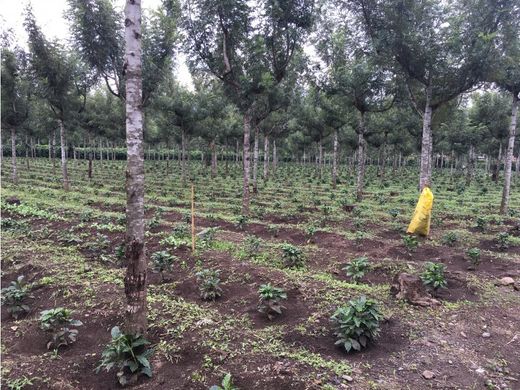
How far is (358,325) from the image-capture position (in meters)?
4.10

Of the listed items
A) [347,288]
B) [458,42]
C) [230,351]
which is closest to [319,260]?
[347,288]

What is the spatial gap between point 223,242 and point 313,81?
33.0 feet

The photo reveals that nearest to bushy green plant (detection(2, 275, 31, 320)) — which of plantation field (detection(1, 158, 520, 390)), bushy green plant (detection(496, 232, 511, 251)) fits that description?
plantation field (detection(1, 158, 520, 390))

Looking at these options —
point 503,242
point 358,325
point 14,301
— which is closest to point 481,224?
point 503,242

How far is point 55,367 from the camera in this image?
389 cm

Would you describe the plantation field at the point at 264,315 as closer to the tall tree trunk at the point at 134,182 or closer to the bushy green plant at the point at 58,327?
the bushy green plant at the point at 58,327

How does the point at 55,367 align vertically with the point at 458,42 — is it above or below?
below

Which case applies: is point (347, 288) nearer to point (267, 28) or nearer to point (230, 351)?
point (230, 351)

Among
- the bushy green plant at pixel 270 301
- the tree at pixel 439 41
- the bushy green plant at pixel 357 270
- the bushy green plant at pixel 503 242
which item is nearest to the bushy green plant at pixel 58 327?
the bushy green plant at pixel 270 301

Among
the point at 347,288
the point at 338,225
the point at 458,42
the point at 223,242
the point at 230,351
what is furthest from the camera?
the point at 338,225

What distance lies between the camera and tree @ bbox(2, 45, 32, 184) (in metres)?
18.3

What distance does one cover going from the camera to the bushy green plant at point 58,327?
→ 14.1 feet

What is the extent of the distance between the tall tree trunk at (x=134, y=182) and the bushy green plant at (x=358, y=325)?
2.40m

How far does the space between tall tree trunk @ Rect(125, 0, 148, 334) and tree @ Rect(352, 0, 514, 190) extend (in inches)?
345
